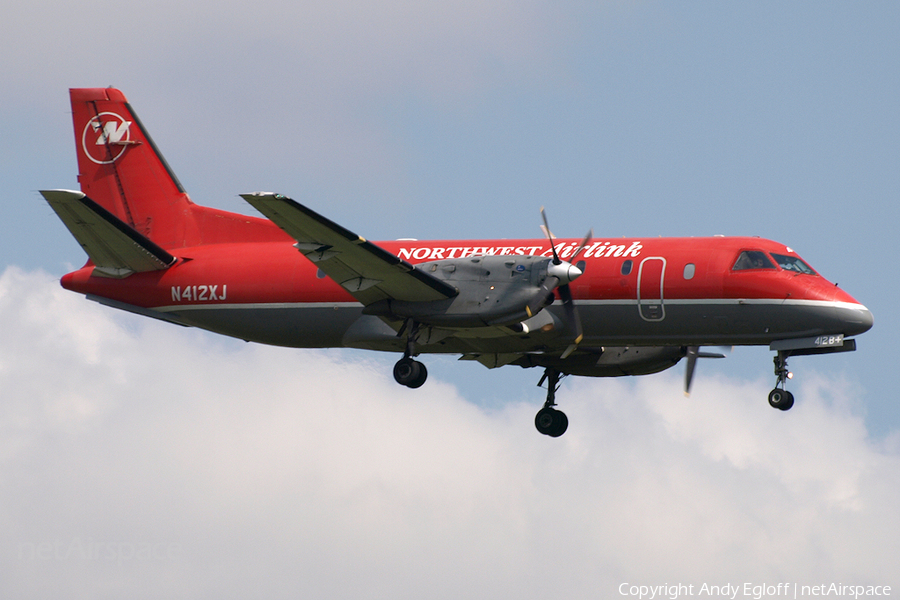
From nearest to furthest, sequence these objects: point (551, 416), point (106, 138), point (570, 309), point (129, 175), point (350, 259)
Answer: point (350, 259), point (570, 309), point (551, 416), point (129, 175), point (106, 138)

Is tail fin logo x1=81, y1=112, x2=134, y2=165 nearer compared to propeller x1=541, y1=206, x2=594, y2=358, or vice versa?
propeller x1=541, y1=206, x2=594, y2=358

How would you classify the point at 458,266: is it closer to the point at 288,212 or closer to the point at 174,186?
the point at 288,212

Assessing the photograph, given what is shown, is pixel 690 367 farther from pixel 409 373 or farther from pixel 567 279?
pixel 409 373

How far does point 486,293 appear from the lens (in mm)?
23844

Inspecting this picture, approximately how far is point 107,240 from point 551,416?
456 inches

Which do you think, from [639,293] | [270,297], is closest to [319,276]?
[270,297]

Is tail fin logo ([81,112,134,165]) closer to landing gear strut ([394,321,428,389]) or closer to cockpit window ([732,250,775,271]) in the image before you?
landing gear strut ([394,321,428,389])

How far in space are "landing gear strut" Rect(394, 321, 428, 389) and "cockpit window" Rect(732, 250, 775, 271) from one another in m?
6.78

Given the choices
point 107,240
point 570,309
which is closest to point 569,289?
point 570,309

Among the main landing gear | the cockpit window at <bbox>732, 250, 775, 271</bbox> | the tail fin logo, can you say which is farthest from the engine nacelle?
the tail fin logo

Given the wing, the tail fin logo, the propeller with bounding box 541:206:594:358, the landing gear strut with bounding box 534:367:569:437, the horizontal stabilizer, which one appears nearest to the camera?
the wing

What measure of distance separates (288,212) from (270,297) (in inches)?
216

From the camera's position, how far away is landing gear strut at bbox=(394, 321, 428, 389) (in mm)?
24453

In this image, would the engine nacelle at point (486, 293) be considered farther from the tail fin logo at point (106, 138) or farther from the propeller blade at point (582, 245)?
the tail fin logo at point (106, 138)
